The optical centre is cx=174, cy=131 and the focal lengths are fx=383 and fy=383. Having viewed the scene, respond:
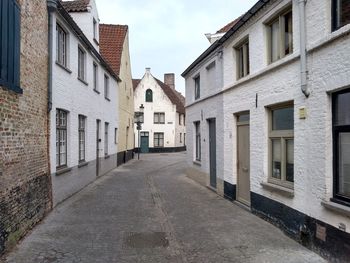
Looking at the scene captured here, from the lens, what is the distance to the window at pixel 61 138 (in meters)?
10.9

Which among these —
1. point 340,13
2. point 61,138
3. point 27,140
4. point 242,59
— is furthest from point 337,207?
point 61,138

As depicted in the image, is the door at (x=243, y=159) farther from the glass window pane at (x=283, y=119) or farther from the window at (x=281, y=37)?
the window at (x=281, y=37)

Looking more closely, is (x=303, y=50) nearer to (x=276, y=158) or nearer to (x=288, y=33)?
(x=288, y=33)

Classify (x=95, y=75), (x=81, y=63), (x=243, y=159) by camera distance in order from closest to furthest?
(x=243, y=159) → (x=81, y=63) → (x=95, y=75)

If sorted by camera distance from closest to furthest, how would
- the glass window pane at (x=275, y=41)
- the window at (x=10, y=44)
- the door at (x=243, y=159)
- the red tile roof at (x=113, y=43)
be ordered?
the window at (x=10, y=44) → the glass window pane at (x=275, y=41) → the door at (x=243, y=159) → the red tile roof at (x=113, y=43)

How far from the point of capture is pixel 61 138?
11.4 metres

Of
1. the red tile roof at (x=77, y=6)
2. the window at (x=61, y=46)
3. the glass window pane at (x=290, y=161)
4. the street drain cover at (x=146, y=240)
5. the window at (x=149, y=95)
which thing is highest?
the red tile roof at (x=77, y=6)

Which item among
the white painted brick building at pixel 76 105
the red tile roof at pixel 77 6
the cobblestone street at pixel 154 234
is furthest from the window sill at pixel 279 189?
the red tile roof at pixel 77 6

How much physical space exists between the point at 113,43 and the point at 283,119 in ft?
60.0

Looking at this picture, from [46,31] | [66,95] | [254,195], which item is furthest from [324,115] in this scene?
[66,95]

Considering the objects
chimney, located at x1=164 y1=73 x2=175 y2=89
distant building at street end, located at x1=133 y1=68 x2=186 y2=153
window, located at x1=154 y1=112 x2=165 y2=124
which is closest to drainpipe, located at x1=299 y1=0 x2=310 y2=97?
distant building at street end, located at x1=133 y1=68 x2=186 y2=153

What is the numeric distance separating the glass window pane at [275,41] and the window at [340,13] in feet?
7.24

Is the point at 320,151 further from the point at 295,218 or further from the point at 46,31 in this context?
the point at 46,31

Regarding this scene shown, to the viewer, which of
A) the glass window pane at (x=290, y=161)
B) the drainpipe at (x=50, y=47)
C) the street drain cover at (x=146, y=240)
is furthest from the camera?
the drainpipe at (x=50, y=47)
